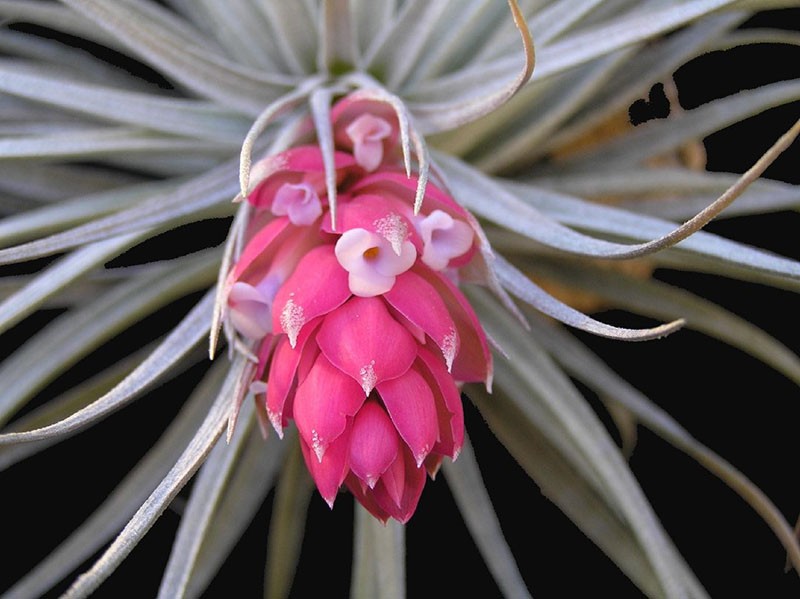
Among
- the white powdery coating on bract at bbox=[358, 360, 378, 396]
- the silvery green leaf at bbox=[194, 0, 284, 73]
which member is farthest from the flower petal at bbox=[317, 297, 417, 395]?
the silvery green leaf at bbox=[194, 0, 284, 73]

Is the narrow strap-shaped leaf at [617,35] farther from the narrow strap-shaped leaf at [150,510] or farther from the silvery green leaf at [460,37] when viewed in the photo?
the narrow strap-shaped leaf at [150,510]

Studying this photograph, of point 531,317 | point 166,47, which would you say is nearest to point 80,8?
point 166,47

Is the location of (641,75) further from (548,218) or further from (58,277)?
(58,277)

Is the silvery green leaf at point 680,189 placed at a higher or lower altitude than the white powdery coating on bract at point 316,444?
higher

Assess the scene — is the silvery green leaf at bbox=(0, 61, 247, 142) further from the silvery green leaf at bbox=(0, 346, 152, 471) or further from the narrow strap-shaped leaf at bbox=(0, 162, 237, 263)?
the silvery green leaf at bbox=(0, 346, 152, 471)

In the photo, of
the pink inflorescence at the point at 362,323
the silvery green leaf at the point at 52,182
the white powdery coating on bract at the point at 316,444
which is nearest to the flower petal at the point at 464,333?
the pink inflorescence at the point at 362,323

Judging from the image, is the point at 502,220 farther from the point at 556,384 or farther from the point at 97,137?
the point at 97,137

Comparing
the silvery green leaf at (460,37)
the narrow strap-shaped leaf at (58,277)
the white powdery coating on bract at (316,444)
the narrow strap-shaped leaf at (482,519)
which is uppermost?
the silvery green leaf at (460,37)
